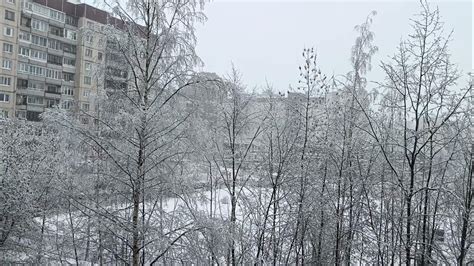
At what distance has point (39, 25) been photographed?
36.9 m

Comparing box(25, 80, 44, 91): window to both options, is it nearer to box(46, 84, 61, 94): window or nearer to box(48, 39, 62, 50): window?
box(46, 84, 61, 94): window

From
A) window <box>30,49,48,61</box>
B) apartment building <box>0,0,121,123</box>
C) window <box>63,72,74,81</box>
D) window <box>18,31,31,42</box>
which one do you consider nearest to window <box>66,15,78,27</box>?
apartment building <box>0,0,121,123</box>

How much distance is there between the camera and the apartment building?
34.7 metres

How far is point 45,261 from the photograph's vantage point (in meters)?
11.7

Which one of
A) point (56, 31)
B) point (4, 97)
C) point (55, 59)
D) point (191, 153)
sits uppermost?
point (56, 31)

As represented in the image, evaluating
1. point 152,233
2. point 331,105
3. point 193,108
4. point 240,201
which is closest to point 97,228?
point 152,233

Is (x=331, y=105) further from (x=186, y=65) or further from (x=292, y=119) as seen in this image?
(x=186, y=65)

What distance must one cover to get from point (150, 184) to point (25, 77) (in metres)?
32.9

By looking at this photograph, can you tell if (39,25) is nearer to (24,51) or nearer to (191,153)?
(24,51)

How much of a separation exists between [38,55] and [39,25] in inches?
101

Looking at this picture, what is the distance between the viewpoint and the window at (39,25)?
36.3m

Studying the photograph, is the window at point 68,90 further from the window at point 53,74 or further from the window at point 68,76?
the window at point 53,74

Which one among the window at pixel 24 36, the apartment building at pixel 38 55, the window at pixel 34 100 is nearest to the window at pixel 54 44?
the apartment building at pixel 38 55

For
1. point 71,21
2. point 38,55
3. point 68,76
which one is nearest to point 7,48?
point 38,55
